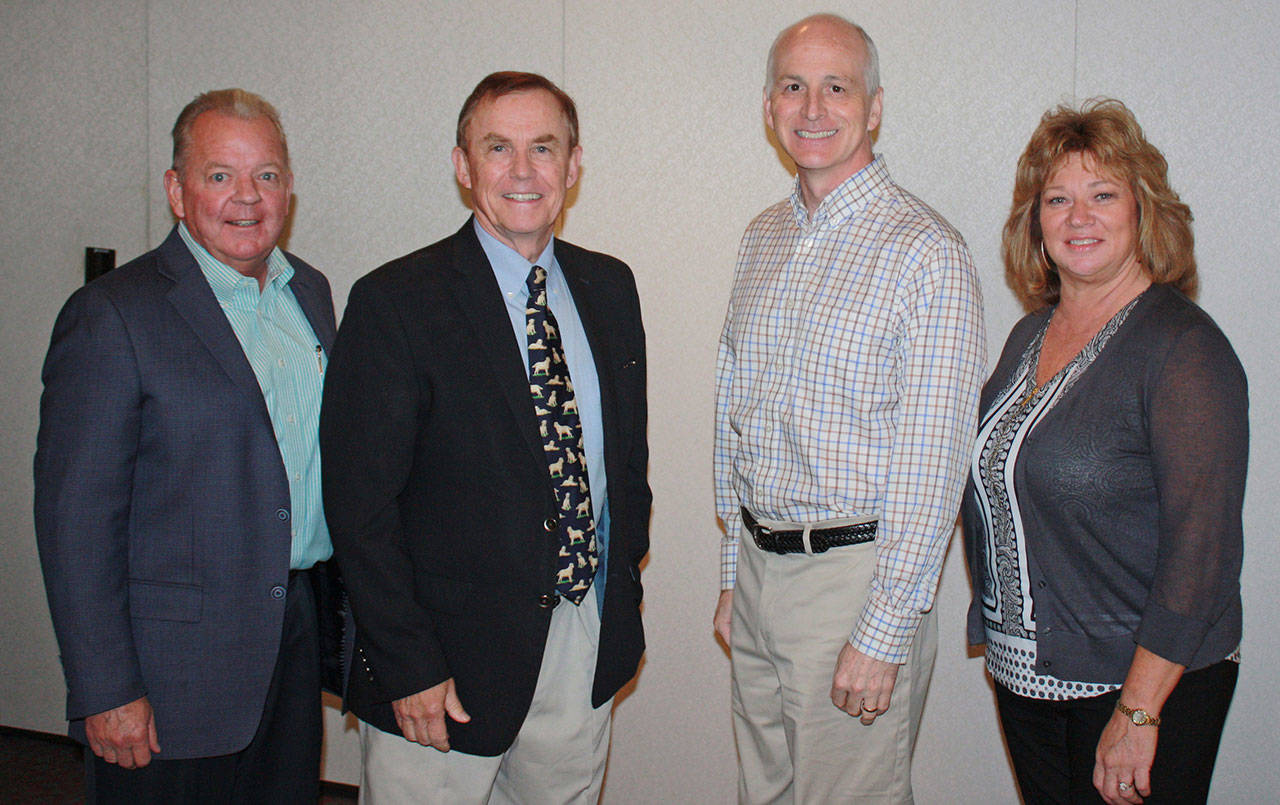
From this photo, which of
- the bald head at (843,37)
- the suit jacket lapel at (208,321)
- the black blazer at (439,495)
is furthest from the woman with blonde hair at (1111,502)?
the suit jacket lapel at (208,321)

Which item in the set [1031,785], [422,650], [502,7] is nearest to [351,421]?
[422,650]

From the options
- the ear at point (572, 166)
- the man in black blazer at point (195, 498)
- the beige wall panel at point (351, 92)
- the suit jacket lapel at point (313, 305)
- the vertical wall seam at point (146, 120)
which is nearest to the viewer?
the man in black blazer at point (195, 498)

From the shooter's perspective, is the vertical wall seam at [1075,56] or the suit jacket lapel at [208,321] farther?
the vertical wall seam at [1075,56]

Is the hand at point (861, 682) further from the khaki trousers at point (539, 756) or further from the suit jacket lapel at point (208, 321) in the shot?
the suit jacket lapel at point (208, 321)

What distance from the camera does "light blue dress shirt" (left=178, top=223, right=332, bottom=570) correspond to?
2.12 metres

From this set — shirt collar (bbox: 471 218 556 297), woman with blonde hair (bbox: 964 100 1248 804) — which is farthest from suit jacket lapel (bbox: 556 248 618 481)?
woman with blonde hair (bbox: 964 100 1248 804)

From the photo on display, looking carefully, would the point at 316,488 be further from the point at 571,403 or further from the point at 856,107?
the point at 856,107

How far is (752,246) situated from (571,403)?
66 centimetres

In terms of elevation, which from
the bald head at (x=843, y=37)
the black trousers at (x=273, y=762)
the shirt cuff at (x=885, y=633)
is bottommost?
the black trousers at (x=273, y=762)

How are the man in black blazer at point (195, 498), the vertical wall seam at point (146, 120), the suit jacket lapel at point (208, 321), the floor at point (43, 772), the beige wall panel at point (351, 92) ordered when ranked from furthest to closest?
the vertical wall seam at point (146, 120), the floor at point (43, 772), the beige wall panel at point (351, 92), the suit jacket lapel at point (208, 321), the man in black blazer at point (195, 498)

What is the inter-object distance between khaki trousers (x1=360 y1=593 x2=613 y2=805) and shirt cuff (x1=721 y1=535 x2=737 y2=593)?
449 millimetres

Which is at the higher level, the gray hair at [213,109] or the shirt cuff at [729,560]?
the gray hair at [213,109]

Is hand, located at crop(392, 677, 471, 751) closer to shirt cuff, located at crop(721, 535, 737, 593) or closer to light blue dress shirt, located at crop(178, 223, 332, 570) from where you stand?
light blue dress shirt, located at crop(178, 223, 332, 570)

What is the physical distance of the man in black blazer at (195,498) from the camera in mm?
1927
